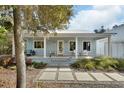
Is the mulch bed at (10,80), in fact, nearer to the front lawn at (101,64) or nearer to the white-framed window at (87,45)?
the front lawn at (101,64)

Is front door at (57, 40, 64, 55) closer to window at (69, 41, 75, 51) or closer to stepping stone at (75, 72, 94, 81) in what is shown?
window at (69, 41, 75, 51)

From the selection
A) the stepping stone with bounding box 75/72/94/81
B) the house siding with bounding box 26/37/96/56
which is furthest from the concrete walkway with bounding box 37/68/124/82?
the house siding with bounding box 26/37/96/56

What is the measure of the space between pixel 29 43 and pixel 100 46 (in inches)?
603

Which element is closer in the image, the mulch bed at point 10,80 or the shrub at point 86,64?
the mulch bed at point 10,80

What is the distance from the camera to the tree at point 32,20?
8353mm

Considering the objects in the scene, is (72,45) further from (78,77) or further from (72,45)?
(78,77)

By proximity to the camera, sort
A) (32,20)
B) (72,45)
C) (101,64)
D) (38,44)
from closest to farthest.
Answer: (32,20) → (101,64) → (38,44) → (72,45)

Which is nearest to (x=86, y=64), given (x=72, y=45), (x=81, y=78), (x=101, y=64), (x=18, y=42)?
(x=101, y=64)

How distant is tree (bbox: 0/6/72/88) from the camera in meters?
8.35

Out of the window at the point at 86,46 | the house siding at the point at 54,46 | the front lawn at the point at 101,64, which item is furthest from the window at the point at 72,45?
the front lawn at the point at 101,64

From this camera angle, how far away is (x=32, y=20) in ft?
33.3

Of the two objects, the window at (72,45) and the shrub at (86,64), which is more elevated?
the window at (72,45)

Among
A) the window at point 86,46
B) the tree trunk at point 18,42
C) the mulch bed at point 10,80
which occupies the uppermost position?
the tree trunk at point 18,42
